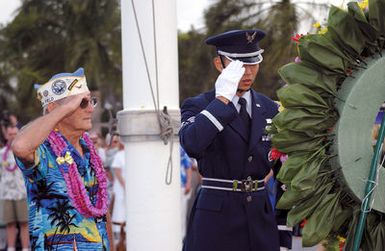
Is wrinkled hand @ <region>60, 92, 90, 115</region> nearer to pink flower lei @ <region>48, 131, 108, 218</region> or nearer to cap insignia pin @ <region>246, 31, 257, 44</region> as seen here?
pink flower lei @ <region>48, 131, 108, 218</region>

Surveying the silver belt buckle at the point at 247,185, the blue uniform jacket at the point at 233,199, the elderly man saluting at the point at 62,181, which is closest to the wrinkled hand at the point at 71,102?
the elderly man saluting at the point at 62,181

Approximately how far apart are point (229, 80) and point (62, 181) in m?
1.07

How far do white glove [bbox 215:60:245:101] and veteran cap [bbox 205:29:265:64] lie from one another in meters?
0.19

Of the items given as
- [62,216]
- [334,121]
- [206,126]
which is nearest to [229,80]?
[206,126]

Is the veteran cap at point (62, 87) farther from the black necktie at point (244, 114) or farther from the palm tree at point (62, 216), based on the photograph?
the black necktie at point (244, 114)

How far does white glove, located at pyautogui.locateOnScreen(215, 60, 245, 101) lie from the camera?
435 centimetres

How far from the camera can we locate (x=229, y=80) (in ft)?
14.3

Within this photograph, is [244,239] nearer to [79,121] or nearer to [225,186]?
[225,186]

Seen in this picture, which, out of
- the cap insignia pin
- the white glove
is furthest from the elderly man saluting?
the cap insignia pin

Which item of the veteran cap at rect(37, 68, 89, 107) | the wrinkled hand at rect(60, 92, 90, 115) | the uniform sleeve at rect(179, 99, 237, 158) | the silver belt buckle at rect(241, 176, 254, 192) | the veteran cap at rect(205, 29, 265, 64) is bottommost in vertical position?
the silver belt buckle at rect(241, 176, 254, 192)

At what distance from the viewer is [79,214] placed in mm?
4457

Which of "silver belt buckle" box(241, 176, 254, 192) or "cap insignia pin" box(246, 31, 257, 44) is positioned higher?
"cap insignia pin" box(246, 31, 257, 44)

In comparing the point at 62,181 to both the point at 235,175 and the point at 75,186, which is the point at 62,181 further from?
the point at 235,175

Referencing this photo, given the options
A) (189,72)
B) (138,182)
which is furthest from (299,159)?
(189,72)
